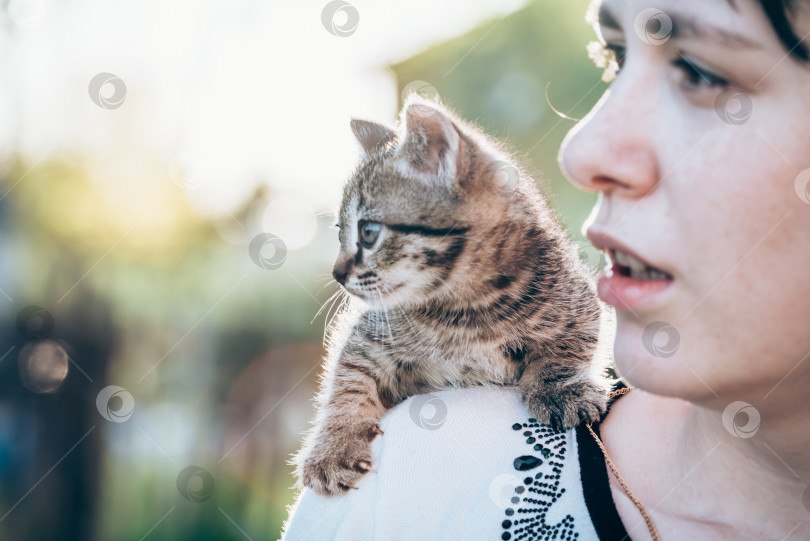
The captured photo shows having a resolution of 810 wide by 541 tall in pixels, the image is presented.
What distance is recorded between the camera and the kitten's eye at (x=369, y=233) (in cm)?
215

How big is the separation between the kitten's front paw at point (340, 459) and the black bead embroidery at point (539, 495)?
1.24 feet

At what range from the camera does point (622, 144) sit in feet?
3.56

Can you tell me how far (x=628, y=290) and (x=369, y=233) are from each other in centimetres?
119

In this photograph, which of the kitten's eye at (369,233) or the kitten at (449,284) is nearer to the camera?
the kitten at (449,284)

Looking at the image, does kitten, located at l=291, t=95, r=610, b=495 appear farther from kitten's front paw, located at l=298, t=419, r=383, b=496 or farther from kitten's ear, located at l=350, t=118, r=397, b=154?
kitten's ear, located at l=350, t=118, r=397, b=154

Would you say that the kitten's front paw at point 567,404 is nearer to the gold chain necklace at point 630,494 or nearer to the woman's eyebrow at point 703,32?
the gold chain necklace at point 630,494

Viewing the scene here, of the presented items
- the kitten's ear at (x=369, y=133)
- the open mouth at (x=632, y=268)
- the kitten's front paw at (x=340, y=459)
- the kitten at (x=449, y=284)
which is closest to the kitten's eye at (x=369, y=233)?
the kitten at (x=449, y=284)

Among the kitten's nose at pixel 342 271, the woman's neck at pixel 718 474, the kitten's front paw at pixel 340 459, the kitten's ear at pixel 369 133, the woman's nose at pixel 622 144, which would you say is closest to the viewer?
the woman's nose at pixel 622 144

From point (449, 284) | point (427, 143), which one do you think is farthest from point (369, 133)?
point (449, 284)

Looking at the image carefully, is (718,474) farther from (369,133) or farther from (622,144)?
(369,133)

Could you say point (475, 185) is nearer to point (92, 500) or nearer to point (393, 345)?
point (393, 345)

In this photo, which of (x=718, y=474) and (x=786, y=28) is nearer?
(x=786, y=28)

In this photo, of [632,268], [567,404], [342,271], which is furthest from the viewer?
[342,271]

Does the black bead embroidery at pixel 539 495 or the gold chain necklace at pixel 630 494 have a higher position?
the gold chain necklace at pixel 630 494
